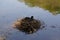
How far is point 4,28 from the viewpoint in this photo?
12.1 meters

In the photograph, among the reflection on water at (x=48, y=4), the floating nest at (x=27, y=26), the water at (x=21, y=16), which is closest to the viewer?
the water at (x=21, y=16)

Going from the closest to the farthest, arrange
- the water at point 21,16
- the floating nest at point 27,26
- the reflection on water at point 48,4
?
the water at point 21,16, the floating nest at point 27,26, the reflection on water at point 48,4

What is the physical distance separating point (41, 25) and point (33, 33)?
1.34 m

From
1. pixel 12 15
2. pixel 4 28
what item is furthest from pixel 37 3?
pixel 4 28

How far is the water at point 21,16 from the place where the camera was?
37.1 feet

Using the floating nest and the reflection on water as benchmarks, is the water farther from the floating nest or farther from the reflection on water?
the reflection on water

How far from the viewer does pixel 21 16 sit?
14586 millimetres

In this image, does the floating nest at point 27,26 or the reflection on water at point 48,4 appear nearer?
Answer: the floating nest at point 27,26

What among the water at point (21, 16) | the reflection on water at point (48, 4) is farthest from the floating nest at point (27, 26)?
the reflection on water at point (48, 4)

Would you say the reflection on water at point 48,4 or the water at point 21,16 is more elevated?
the reflection on water at point 48,4

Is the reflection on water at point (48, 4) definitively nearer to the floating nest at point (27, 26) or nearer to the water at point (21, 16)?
the water at point (21, 16)

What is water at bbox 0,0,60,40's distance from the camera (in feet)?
37.1

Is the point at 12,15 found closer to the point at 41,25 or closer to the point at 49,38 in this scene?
the point at 41,25

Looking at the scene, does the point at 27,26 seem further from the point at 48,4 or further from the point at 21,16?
the point at 48,4
